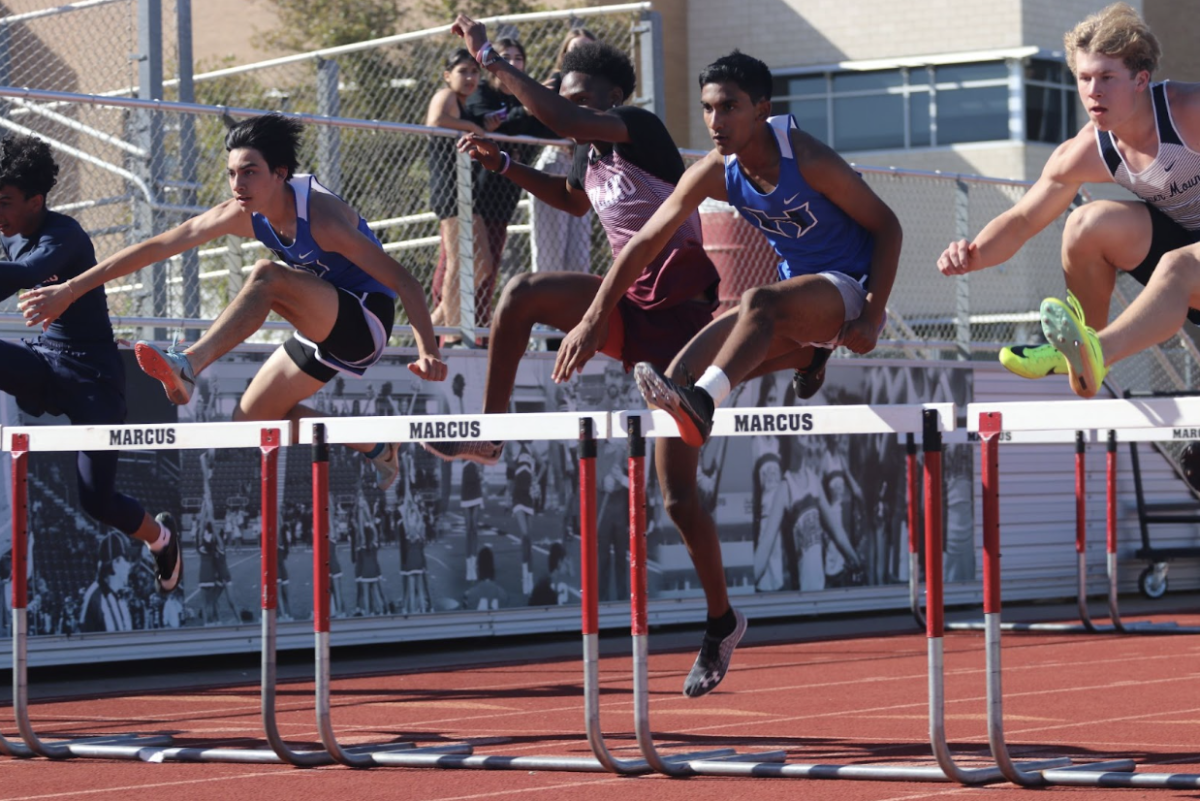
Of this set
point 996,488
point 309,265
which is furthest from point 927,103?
point 996,488

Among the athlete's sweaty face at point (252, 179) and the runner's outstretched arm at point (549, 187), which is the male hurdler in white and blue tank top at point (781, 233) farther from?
the athlete's sweaty face at point (252, 179)

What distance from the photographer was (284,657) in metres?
11.3

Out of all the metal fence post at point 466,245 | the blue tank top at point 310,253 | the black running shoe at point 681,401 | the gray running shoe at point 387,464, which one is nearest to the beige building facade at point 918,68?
the metal fence post at point 466,245

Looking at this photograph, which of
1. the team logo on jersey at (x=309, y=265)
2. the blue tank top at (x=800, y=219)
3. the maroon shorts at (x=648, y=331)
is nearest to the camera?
the blue tank top at (x=800, y=219)

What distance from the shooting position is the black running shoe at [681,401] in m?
5.51

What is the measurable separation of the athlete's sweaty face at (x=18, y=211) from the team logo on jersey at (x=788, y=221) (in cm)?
356

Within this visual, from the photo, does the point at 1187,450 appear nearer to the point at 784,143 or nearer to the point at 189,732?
the point at 784,143

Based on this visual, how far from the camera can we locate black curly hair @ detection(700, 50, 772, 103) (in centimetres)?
609

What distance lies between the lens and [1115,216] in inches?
237

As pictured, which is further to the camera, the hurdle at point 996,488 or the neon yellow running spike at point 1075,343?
the neon yellow running spike at point 1075,343

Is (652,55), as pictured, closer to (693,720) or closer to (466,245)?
(466,245)

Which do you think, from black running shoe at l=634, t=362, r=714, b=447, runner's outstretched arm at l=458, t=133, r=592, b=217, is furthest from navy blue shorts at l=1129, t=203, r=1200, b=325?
runner's outstretched arm at l=458, t=133, r=592, b=217

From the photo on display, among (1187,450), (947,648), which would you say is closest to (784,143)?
(1187,450)

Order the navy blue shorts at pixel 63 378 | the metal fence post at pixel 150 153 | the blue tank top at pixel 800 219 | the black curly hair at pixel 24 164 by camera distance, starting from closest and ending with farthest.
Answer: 1. the blue tank top at pixel 800 219
2. the black curly hair at pixel 24 164
3. the navy blue shorts at pixel 63 378
4. the metal fence post at pixel 150 153
